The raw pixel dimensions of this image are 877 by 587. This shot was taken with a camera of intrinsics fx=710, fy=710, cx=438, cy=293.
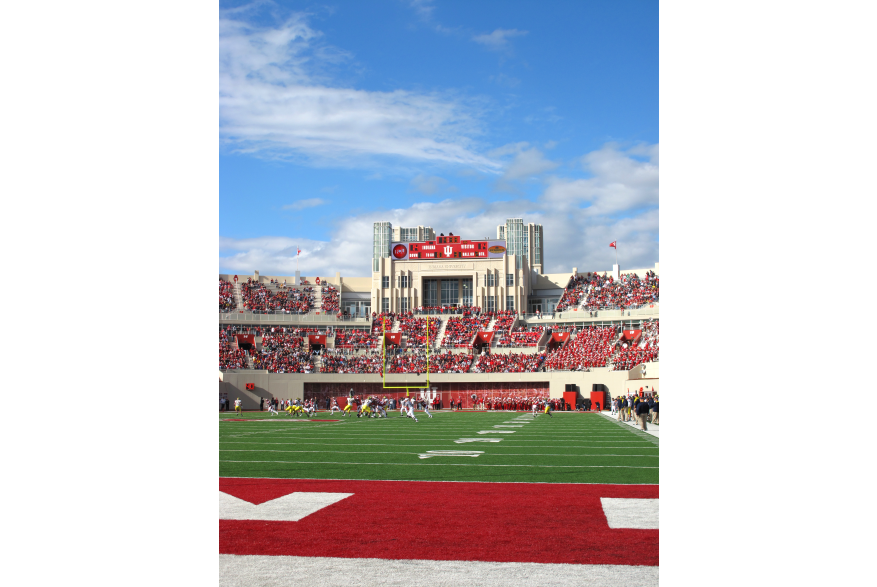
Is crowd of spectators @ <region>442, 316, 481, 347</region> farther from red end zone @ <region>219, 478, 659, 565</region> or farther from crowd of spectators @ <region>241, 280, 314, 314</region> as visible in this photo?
red end zone @ <region>219, 478, 659, 565</region>

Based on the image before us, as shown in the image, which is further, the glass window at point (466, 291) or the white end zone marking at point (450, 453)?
the glass window at point (466, 291)

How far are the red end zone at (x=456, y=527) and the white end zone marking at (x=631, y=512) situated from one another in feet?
0.40

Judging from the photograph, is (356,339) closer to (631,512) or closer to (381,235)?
(631,512)

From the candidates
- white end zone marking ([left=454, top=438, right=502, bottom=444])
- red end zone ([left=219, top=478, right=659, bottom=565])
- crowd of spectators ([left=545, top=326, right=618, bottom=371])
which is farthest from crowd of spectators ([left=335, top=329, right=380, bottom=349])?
red end zone ([left=219, top=478, right=659, bottom=565])

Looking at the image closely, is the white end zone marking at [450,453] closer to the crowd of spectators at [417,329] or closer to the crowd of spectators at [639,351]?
the crowd of spectators at [639,351]

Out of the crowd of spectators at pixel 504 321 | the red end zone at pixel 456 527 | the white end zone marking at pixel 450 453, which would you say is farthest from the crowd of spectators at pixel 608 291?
the red end zone at pixel 456 527

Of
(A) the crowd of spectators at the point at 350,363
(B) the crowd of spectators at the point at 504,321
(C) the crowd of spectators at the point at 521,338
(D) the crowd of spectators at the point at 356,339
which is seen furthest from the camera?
(B) the crowd of spectators at the point at 504,321

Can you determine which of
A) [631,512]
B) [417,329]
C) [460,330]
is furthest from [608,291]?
[631,512]

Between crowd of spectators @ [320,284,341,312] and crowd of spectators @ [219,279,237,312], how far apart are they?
6.88 metres

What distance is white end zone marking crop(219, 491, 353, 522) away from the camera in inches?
279

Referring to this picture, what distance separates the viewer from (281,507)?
24.8ft

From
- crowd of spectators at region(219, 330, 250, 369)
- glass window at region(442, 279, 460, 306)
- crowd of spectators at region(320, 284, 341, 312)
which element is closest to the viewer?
crowd of spectators at region(219, 330, 250, 369)

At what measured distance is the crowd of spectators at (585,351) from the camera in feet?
139
